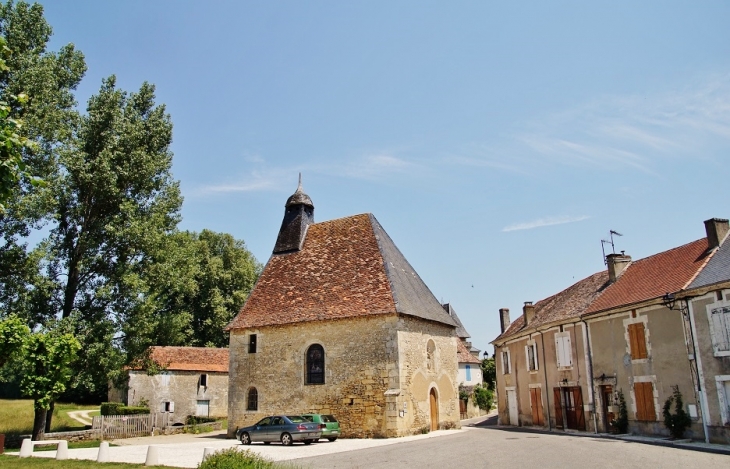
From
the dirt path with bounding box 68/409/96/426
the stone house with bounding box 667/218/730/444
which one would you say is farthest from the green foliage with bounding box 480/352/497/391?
the dirt path with bounding box 68/409/96/426

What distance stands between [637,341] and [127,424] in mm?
21795

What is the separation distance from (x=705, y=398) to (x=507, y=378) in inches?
540

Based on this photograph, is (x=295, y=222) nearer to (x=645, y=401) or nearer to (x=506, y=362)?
(x=506, y=362)

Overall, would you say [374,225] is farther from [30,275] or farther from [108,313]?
[30,275]

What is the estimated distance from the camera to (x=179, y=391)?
32062 millimetres

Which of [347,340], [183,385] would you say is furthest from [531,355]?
[183,385]

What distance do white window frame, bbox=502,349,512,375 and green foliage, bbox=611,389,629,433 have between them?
30.6 feet

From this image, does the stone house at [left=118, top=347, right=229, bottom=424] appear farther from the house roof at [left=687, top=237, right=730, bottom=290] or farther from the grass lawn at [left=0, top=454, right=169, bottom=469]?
the house roof at [left=687, top=237, right=730, bottom=290]

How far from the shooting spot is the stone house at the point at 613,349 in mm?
17531

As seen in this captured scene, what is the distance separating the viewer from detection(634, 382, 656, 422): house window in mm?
18047

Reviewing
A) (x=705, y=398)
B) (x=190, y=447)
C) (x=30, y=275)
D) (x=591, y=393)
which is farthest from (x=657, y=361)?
(x=30, y=275)

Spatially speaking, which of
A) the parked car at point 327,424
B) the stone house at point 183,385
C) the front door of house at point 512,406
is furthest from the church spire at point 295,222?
the front door of house at point 512,406

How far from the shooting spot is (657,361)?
17.9 metres

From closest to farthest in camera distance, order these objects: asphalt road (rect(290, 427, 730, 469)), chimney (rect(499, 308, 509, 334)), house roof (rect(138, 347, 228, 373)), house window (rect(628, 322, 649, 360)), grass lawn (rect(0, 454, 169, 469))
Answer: asphalt road (rect(290, 427, 730, 469)) < grass lawn (rect(0, 454, 169, 469)) < house window (rect(628, 322, 649, 360)) < house roof (rect(138, 347, 228, 373)) < chimney (rect(499, 308, 509, 334))
